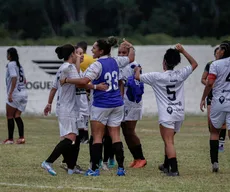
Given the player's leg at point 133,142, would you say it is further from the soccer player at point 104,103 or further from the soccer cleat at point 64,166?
the soccer player at point 104,103

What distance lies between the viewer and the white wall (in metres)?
26.5

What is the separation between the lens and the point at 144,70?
26.7m

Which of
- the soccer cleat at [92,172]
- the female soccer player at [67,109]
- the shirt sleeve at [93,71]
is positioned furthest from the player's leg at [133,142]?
the shirt sleeve at [93,71]

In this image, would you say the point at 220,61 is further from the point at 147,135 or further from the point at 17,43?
the point at 17,43

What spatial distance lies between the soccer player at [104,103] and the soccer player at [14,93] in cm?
545

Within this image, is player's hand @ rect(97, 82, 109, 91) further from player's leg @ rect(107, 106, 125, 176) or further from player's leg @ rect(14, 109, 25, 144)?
player's leg @ rect(14, 109, 25, 144)

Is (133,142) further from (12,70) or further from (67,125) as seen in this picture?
(12,70)

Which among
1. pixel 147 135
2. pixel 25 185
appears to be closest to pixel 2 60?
pixel 147 135

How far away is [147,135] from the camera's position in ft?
66.3

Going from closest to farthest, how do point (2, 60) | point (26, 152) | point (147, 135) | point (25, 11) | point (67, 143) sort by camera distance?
1. point (67, 143)
2. point (26, 152)
3. point (147, 135)
4. point (2, 60)
5. point (25, 11)

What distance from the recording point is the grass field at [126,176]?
1059 centimetres

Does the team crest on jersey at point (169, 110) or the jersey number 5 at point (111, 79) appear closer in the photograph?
the jersey number 5 at point (111, 79)

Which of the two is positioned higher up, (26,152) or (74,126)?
(74,126)

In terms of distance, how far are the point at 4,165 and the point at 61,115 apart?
1648 mm
